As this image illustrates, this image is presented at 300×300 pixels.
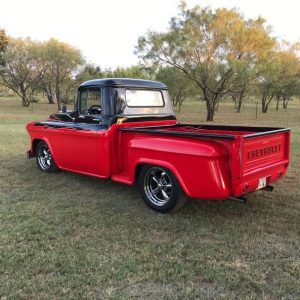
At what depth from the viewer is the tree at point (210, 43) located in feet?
82.3

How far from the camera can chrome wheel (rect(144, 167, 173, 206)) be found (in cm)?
499

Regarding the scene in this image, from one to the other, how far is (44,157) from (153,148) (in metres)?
3.33

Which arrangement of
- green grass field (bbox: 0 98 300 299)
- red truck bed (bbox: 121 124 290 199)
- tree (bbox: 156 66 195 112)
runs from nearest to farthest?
green grass field (bbox: 0 98 300 299)
red truck bed (bbox: 121 124 290 199)
tree (bbox: 156 66 195 112)

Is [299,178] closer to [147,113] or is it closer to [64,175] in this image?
[147,113]

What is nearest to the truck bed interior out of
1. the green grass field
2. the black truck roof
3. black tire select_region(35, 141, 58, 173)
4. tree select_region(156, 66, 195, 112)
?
the black truck roof

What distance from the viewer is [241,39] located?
82.2 ft

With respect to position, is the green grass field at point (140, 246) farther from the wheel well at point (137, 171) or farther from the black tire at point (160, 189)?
the wheel well at point (137, 171)

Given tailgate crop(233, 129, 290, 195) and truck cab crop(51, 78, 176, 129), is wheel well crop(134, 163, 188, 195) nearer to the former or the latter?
tailgate crop(233, 129, 290, 195)

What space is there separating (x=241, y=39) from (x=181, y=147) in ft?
73.9

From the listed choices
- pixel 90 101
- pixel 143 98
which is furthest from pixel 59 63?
pixel 143 98

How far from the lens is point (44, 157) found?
7.40m

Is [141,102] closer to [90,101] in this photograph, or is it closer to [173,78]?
[90,101]

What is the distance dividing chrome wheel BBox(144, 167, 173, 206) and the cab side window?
4.88 feet

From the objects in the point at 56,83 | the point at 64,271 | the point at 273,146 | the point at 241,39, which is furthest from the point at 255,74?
the point at 56,83
